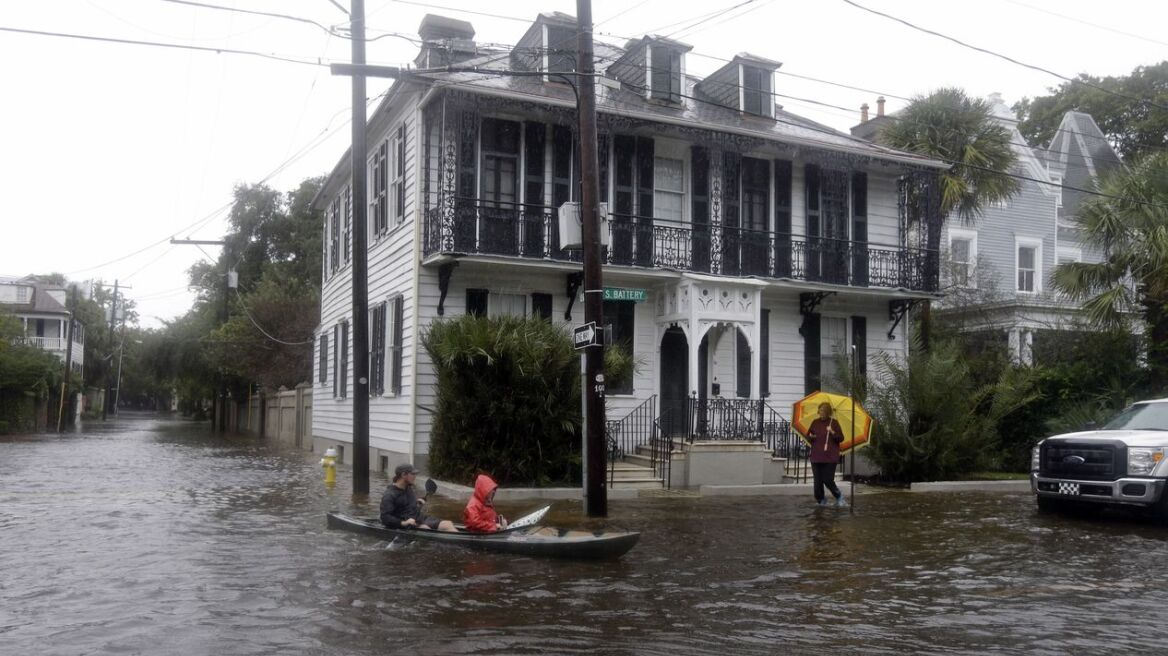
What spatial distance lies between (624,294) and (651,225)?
6.95ft

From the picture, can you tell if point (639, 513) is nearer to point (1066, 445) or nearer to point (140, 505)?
point (1066, 445)

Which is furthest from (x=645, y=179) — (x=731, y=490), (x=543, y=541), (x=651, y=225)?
(x=543, y=541)

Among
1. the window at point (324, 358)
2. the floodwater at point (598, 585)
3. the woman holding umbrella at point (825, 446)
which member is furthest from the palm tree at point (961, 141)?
the window at point (324, 358)

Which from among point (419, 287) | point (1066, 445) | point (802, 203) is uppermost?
point (802, 203)

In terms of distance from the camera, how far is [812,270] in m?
23.0

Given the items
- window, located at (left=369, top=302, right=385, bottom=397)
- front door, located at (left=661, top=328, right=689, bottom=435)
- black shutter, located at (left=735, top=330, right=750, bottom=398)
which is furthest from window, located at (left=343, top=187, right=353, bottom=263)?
black shutter, located at (left=735, top=330, right=750, bottom=398)

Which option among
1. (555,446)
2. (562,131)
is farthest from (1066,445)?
(562,131)

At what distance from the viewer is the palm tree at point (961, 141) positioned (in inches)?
986

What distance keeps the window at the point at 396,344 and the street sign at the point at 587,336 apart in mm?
7207

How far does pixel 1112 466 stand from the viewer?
48.9ft

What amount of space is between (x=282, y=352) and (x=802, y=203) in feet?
92.9

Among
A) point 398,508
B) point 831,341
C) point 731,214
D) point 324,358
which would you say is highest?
point 731,214

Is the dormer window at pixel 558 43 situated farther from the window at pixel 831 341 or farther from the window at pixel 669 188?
the window at pixel 831 341

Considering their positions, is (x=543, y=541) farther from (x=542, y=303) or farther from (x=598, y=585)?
(x=542, y=303)
